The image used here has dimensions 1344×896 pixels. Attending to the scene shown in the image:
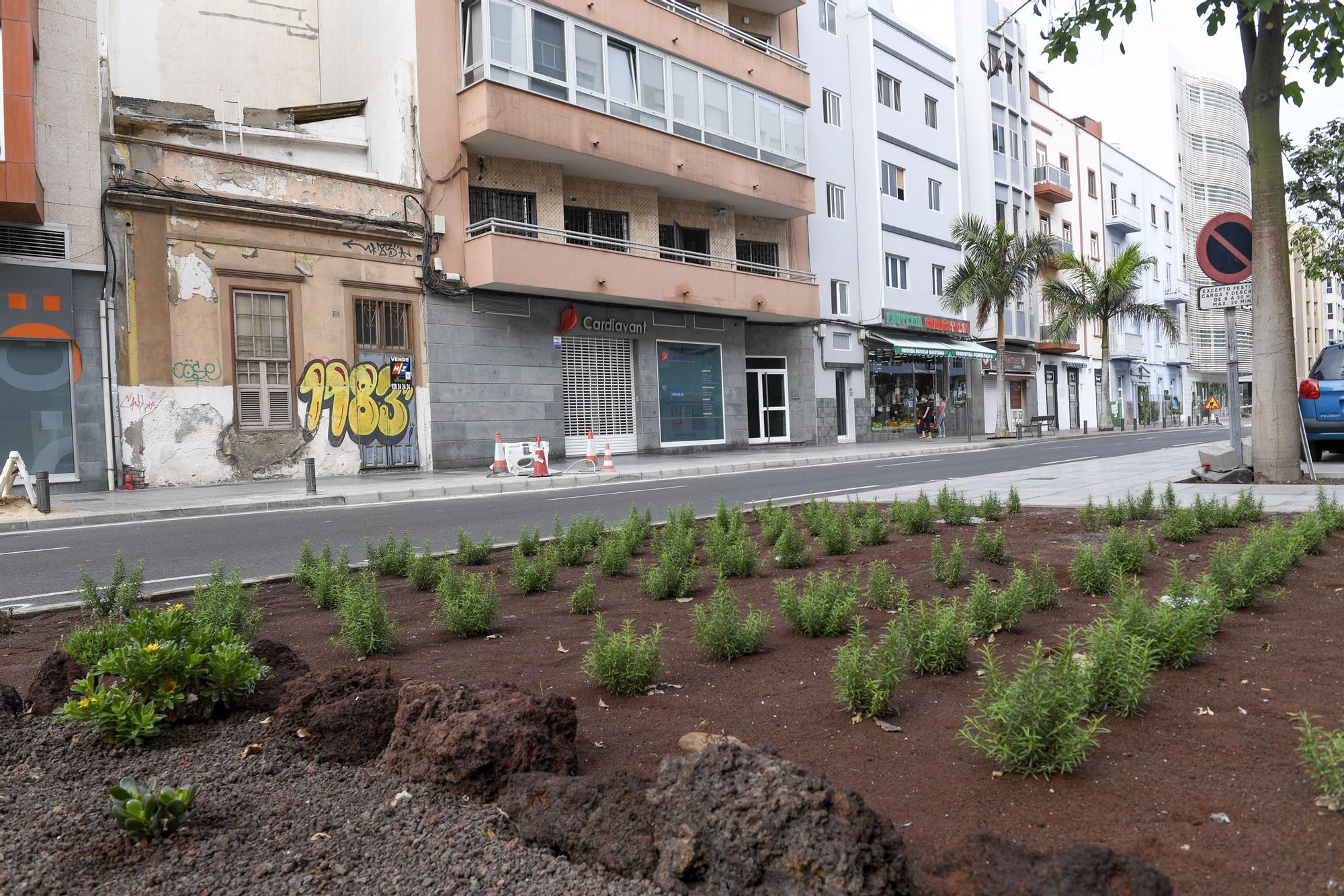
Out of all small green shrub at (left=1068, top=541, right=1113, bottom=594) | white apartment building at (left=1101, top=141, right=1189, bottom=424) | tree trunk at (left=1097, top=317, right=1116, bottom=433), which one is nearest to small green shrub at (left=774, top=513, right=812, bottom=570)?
small green shrub at (left=1068, top=541, right=1113, bottom=594)

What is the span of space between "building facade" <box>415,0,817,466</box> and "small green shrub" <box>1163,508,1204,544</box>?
1710 cm

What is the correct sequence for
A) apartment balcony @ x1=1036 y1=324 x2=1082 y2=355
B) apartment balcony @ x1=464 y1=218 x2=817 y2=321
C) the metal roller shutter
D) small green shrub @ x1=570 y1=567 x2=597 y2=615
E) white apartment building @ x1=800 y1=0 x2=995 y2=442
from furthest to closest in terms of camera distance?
apartment balcony @ x1=1036 y1=324 x2=1082 y2=355 < white apartment building @ x1=800 y1=0 x2=995 y2=442 < the metal roller shutter < apartment balcony @ x1=464 y1=218 x2=817 y2=321 < small green shrub @ x1=570 y1=567 x2=597 y2=615

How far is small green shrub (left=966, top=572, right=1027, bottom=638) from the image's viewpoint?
4.10 metres

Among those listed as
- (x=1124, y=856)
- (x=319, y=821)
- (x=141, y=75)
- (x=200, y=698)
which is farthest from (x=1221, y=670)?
(x=141, y=75)

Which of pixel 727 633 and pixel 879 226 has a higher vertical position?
Result: pixel 879 226

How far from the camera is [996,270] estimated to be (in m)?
32.7

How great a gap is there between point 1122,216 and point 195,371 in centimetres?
5343

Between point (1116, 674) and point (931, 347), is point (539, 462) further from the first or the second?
point (931, 347)

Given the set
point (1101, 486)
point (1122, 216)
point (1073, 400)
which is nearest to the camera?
point (1101, 486)

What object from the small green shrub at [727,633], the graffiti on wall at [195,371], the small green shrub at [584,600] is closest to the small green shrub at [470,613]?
the small green shrub at [584,600]

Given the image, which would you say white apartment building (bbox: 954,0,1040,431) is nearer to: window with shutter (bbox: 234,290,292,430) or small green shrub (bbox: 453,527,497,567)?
window with shutter (bbox: 234,290,292,430)

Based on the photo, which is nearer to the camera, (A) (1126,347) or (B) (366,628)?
(B) (366,628)

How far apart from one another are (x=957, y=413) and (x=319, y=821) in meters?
39.6

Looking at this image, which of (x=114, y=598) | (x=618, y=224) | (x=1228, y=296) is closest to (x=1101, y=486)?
(x=1228, y=296)
